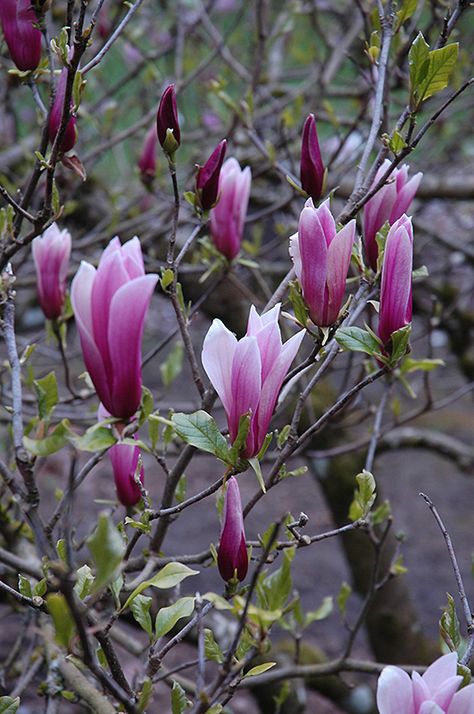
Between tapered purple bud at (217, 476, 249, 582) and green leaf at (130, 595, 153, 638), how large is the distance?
7 centimetres

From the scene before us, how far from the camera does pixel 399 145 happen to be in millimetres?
639

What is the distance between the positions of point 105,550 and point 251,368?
0.20 metres

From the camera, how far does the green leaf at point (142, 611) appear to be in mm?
569

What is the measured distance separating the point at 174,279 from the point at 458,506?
3176mm

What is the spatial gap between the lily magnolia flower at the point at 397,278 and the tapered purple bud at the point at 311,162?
193 mm

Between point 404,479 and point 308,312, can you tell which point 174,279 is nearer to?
point 308,312

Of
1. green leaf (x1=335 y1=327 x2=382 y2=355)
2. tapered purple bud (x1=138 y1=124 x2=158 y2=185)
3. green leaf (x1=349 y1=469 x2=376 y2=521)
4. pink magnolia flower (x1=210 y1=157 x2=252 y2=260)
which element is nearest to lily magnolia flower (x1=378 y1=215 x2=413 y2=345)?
green leaf (x1=335 y1=327 x2=382 y2=355)

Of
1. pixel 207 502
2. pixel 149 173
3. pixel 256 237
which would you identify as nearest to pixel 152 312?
pixel 207 502

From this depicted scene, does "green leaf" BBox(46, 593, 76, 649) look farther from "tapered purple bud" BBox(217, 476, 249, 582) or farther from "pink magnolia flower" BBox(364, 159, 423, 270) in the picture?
"pink magnolia flower" BBox(364, 159, 423, 270)

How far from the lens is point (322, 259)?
579mm

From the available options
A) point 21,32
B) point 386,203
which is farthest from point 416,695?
point 21,32

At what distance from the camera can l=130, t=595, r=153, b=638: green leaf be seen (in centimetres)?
57

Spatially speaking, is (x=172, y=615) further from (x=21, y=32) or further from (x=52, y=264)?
(x=21, y=32)

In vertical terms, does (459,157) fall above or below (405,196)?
below
